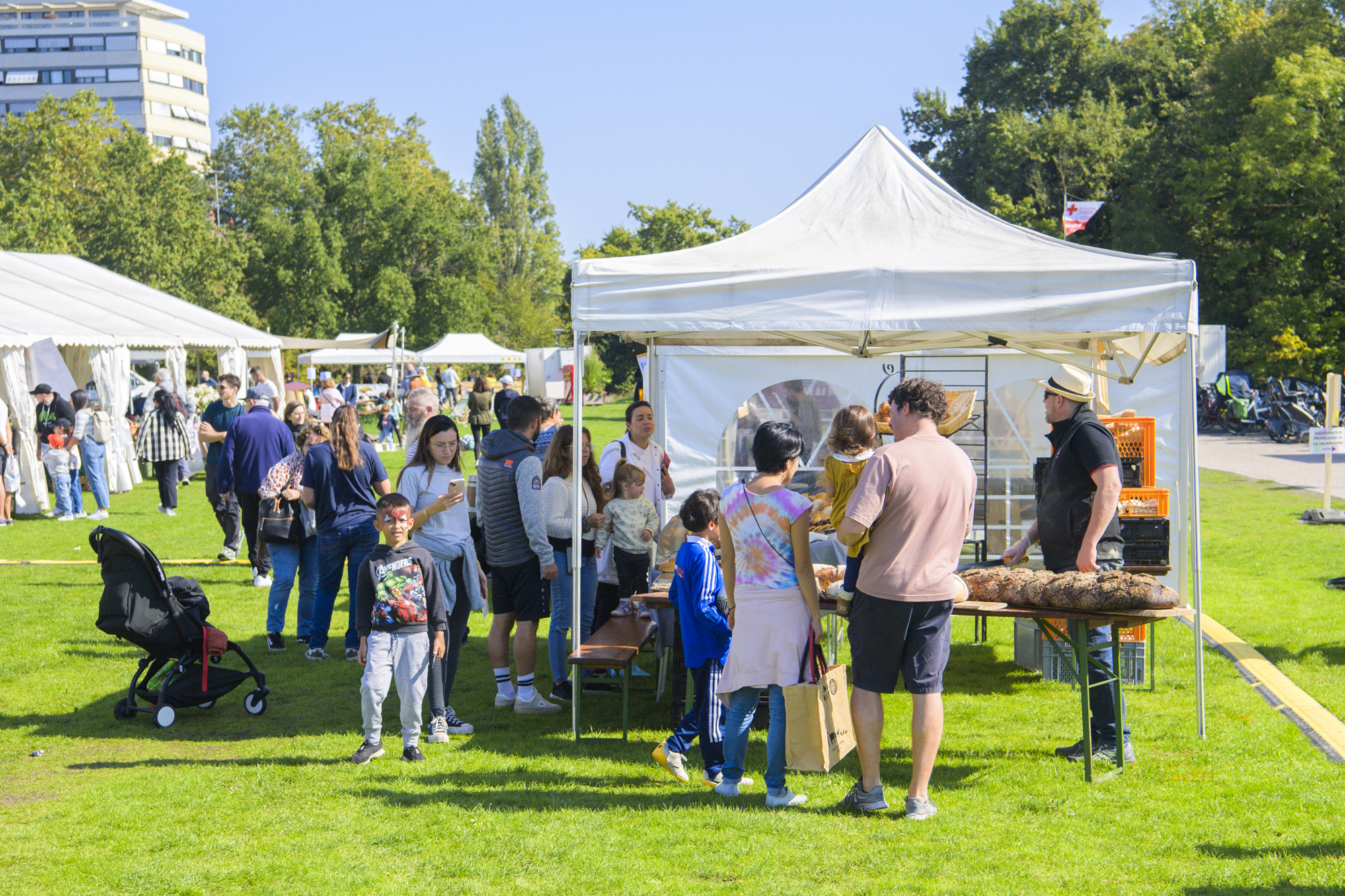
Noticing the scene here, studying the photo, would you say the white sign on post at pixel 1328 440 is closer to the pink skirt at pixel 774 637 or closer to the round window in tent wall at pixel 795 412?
the round window in tent wall at pixel 795 412

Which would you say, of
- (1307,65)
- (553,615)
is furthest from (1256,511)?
(1307,65)

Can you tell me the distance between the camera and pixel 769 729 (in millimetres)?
4680

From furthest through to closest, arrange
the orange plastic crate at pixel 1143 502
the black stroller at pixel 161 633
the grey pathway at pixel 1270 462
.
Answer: the grey pathway at pixel 1270 462, the orange plastic crate at pixel 1143 502, the black stroller at pixel 161 633

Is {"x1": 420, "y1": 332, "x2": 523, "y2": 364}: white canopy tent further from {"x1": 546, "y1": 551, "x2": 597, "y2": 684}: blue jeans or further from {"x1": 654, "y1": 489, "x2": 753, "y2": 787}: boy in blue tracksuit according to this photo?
{"x1": 654, "y1": 489, "x2": 753, "y2": 787}: boy in blue tracksuit

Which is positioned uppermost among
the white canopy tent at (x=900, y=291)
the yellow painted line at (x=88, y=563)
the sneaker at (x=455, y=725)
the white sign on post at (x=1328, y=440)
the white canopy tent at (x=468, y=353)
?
the white canopy tent at (x=468, y=353)

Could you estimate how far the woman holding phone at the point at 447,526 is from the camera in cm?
591

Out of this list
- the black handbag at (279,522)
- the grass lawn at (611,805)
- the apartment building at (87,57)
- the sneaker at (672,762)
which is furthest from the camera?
the apartment building at (87,57)

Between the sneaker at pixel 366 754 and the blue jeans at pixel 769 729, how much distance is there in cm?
184

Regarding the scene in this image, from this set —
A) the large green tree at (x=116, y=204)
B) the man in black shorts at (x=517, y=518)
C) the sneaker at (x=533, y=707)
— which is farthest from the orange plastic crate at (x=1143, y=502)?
the large green tree at (x=116, y=204)

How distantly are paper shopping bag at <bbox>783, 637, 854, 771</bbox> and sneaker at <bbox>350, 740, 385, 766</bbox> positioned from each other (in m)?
2.08

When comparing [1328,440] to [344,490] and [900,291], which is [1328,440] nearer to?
[900,291]

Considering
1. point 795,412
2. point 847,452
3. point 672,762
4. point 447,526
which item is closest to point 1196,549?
point 847,452

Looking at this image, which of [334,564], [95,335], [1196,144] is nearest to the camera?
[334,564]

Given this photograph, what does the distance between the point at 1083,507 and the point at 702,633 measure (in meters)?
1.91
